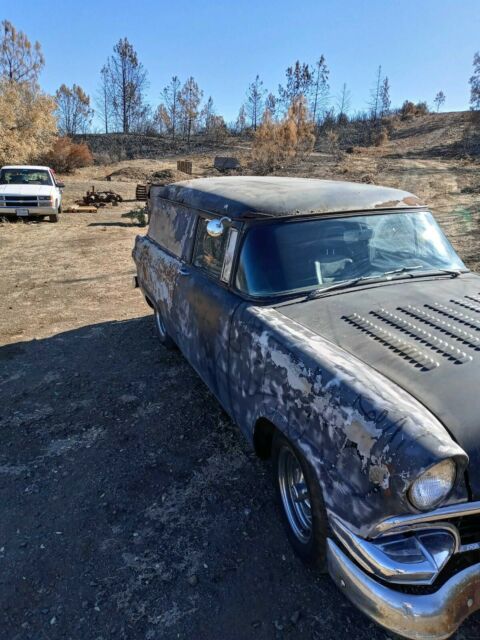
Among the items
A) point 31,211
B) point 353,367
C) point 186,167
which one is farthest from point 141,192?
point 353,367

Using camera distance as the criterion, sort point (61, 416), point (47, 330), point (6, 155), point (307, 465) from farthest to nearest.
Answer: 1. point (6, 155)
2. point (47, 330)
3. point (61, 416)
4. point (307, 465)

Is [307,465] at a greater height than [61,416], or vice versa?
[307,465]

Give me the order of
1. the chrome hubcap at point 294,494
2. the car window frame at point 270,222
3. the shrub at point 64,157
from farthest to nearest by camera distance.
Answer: the shrub at point 64,157, the car window frame at point 270,222, the chrome hubcap at point 294,494

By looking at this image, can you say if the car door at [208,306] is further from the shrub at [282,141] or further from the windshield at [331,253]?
the shrub at [282,141]

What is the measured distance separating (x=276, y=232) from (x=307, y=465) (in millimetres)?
1591

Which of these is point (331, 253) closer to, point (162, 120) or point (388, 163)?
point (388, 163)

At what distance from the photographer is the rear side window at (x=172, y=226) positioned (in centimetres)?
414

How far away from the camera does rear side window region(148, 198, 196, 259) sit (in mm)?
4137

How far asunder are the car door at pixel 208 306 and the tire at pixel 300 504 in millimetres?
635

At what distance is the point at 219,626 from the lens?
2211 mm

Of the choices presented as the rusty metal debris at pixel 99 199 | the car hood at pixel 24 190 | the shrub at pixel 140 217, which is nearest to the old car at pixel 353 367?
the shrub at pixel 140 217

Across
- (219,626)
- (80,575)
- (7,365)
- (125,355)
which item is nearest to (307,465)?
(219,626)

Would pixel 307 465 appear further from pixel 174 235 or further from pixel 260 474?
pixel 174 235

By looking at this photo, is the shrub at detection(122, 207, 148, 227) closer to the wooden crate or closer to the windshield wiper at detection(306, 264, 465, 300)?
the windshield wiper at detection(306, 264, 465, 300)
